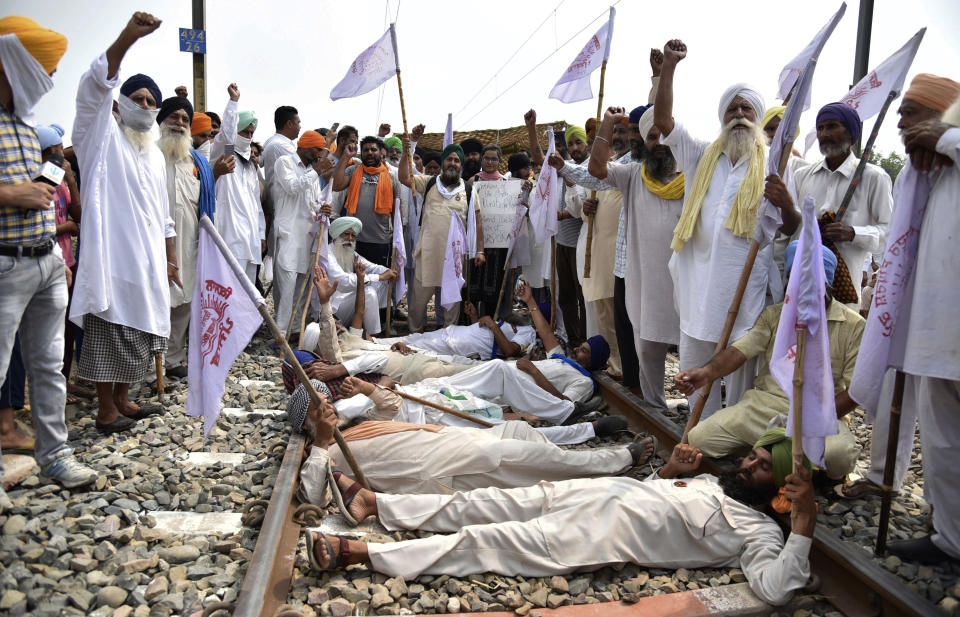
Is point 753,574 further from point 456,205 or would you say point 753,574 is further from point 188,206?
point 456,205

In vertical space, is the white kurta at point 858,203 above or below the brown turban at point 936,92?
below

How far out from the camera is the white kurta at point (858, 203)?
4570 millimetres

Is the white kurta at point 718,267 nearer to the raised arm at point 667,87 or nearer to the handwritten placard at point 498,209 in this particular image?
the raised arm at point 667,87

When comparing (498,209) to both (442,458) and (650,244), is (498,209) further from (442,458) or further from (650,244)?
(442,458)

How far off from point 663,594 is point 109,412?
3.57 m

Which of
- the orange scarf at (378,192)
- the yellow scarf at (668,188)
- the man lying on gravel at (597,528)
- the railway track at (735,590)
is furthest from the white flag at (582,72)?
the railway track at (735,590)

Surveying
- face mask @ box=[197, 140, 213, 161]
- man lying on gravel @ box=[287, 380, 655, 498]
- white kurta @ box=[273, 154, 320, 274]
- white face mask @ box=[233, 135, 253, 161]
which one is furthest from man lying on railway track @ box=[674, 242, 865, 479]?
face mask @ box=[197, 140, 213, 161]

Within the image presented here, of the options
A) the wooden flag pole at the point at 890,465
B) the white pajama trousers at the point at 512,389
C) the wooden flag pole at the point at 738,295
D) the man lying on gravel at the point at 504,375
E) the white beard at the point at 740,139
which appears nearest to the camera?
the wooden flag pole at the point at 890,465

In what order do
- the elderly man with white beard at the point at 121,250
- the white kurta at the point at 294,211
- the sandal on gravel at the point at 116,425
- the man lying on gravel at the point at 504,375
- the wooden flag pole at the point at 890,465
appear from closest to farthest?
the wooden flag pole at the point at 890,465
the elderly man with white beard at the point at 121,250
the sandal on gravel at the point at 116,425
the man lying on gravel at the point at 504,375
the white kurta at the point at 294,211

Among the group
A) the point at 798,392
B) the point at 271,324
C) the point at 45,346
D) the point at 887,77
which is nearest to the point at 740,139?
the point at 887,77

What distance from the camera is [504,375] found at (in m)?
5.37

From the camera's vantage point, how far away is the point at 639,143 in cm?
537

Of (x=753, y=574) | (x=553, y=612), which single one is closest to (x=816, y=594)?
(x=753, y=574)

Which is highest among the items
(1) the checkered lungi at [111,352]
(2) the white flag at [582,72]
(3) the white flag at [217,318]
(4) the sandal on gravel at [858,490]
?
(2) the white flag at [582,72]
